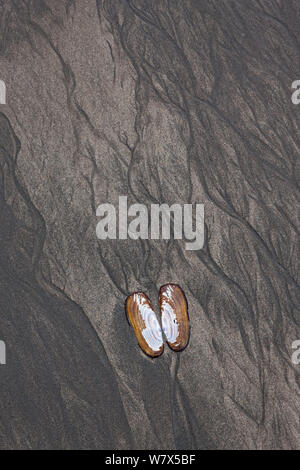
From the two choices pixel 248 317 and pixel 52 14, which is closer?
→ pixel 248 317

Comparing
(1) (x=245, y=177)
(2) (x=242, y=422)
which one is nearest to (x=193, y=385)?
(2) (x=242, y=422)
